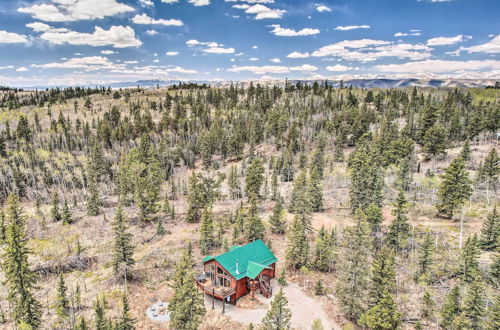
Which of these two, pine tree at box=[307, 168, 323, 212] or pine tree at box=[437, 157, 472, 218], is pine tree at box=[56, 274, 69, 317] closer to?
pine tree at box=[307, 168, 323, 212]

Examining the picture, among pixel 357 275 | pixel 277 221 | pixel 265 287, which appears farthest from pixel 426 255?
pixel 277 221

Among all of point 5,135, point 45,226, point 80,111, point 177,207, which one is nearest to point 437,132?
point 177,207

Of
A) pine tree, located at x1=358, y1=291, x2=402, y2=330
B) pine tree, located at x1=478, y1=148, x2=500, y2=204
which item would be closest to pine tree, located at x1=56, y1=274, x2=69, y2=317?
pine tree, located at x1=358, y1=291, x2=402, y2=330

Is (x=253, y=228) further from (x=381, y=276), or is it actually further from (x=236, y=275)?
(x=381, y=276)

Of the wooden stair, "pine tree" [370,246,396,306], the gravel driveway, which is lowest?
the gravel driveway

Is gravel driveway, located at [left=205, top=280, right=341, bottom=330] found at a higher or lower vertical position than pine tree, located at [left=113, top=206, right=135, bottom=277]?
lower

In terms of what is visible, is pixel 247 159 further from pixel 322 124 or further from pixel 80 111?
pixel 80 111
